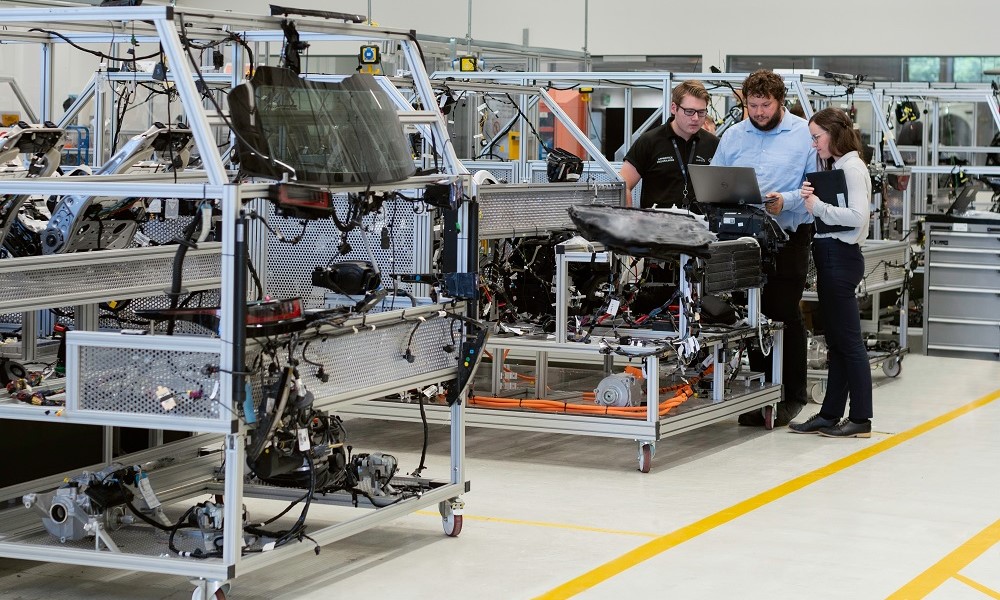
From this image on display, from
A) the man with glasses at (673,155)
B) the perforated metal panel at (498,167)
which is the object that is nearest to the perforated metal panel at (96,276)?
the man with glasses at (673,155)

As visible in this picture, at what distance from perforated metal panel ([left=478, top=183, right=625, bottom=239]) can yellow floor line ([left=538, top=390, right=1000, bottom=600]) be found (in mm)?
2047

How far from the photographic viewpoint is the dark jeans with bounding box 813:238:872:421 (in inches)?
295

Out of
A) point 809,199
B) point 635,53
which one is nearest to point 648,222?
point 809,199

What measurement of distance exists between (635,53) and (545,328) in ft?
39.8

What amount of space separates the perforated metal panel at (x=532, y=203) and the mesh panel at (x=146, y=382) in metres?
3.06

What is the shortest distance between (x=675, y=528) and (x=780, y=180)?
281 centimetres

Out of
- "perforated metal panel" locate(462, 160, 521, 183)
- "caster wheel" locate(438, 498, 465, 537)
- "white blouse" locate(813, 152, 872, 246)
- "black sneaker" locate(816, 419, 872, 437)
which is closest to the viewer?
"caster wheel" locate(438, 498, 465, 537)

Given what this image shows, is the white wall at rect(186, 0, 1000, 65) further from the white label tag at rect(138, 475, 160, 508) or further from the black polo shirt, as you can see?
the white label tag at rect(138, 475, 160, 508)

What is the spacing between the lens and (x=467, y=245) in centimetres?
539

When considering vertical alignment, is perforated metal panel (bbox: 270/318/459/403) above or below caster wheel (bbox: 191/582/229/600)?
above

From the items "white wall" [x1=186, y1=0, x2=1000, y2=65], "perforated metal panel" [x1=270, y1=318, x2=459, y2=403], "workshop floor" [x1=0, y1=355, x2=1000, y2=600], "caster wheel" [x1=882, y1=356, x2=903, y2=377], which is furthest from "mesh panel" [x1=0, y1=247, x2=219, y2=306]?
"white wall" [x1=186, y1=0, x2=1000, y2=65]

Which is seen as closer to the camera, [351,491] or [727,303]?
[351,491]

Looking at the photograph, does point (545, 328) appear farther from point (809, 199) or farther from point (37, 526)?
point (37, 526)

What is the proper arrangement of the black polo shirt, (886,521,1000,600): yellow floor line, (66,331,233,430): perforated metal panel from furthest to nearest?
the black polo shirt, (886,521,1000,600): yellow floor line, (66,331,233,430): perforated metal panel
